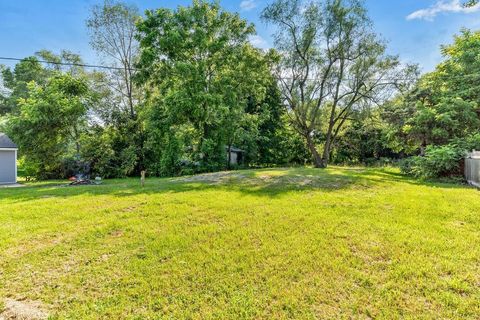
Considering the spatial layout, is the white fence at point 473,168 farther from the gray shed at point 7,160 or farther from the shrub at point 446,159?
the gray shed at point 7,160

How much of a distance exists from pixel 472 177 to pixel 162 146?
15.6 metres

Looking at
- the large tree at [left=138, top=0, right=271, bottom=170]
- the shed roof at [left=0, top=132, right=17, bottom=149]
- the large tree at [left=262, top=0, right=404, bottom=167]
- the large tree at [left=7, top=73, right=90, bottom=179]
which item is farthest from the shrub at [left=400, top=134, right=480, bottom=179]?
the shed roof at [left=0, top=132, right=17, bottom=149]

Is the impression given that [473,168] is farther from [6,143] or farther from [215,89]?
[6,143]

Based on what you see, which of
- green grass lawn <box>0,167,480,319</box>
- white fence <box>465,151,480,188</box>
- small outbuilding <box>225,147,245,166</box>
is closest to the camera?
green grass lawn <box>0,167,480,319</box>

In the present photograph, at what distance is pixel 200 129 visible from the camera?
1748 cm

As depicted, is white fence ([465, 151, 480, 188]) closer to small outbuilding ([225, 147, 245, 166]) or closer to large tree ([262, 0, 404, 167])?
large tree ([262, 0, 404, 167])

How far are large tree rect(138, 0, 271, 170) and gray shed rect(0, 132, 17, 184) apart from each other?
24.2ft

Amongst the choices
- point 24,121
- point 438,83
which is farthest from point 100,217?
point 438,83

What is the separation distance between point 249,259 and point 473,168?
920cm

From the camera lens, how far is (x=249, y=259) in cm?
364

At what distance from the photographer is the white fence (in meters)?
8.57

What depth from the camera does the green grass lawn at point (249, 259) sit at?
282 cm

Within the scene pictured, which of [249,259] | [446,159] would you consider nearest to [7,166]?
[249,259]

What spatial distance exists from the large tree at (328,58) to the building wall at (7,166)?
16.7m
